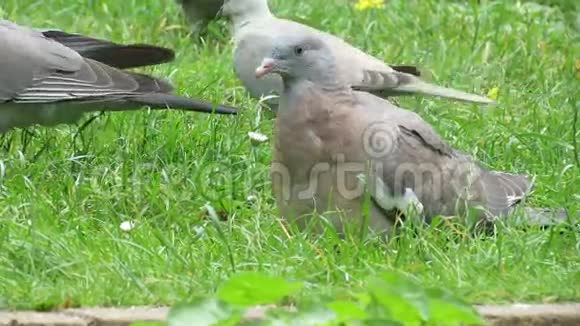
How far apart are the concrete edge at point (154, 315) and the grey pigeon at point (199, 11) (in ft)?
12.7

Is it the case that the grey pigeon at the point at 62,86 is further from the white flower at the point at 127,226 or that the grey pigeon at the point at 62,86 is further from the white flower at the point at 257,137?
the white flower at the point at 127,226

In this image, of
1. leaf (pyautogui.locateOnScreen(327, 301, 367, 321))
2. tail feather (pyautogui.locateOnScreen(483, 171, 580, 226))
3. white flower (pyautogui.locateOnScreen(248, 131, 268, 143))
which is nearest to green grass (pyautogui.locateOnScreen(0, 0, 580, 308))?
white flower (pyautogui.locateOnScreen(248, 131, 268, 143))

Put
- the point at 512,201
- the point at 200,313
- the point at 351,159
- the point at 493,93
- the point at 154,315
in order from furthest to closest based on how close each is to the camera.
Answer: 1. the point at 493,93
2. the point at 512,201
3. the point at 351,159
4. the point at 154,315
5. the point at 200,313

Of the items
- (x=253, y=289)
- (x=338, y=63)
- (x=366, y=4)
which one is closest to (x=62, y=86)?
(x=338, y=63)

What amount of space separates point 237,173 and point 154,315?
175 cm

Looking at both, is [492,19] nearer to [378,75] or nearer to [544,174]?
[378,75]

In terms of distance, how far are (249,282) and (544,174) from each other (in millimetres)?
2660

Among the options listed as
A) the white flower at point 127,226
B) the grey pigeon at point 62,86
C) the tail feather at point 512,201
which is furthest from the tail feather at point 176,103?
the tail feather at point 512,201

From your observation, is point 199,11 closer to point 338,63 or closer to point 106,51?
point 106,51

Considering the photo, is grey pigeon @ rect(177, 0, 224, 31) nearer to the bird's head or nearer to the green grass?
the green grass

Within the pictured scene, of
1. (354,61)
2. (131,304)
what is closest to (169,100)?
(354,61)

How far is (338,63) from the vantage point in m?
6.14

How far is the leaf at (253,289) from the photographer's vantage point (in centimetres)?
359

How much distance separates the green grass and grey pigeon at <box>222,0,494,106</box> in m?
0.15
